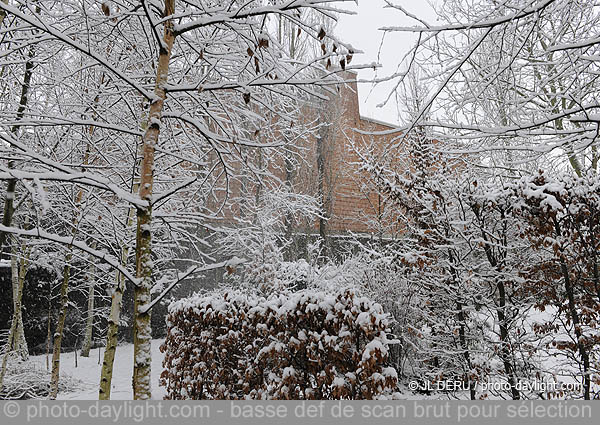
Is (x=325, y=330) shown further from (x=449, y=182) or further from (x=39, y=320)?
(x=39, y=320)

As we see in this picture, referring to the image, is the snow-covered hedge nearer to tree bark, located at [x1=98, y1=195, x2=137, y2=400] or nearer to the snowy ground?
tree bark, located at [x1=98, y1=195, x2=137, y2=400]

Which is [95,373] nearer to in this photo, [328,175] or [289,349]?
[289,349]

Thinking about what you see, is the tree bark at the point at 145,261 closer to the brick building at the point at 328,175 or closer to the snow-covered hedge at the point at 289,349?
the snow-covered hedge at the point at 289,349

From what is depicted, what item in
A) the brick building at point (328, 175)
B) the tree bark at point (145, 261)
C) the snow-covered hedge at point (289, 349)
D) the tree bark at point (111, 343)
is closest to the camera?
the tree bark at point (145, 261)

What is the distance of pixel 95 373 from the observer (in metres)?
8.61

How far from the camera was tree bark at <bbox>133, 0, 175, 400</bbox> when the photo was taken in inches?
88.6

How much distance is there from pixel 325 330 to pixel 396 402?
0.81 meters

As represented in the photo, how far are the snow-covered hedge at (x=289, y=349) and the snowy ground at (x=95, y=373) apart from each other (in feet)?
7.86

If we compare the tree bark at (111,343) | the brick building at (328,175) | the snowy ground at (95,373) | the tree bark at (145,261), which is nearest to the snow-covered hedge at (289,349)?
the tree bark at (111,343)

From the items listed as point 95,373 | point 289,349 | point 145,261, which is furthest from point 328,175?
point 145,261

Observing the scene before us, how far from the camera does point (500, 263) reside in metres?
4.30

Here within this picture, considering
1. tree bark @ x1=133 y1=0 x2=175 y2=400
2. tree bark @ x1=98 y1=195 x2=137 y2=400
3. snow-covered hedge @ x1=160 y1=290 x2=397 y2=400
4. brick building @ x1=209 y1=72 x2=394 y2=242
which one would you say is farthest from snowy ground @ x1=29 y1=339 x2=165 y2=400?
tree bark @ x1=133 y1=0 x2=175 y2=400

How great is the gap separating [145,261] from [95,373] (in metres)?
7.89

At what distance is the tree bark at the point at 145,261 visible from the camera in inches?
88.6
